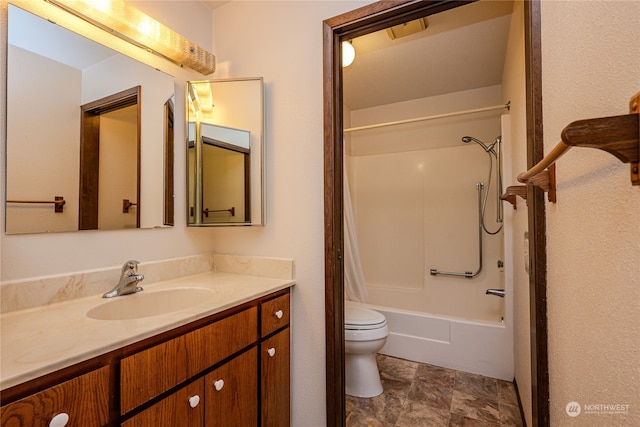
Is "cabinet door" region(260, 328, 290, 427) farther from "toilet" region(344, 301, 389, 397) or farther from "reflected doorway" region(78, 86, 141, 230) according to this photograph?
"reflected doorway" region(78, 86, 141, 230)

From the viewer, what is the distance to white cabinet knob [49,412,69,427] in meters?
0.64

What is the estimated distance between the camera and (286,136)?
4.92 feet

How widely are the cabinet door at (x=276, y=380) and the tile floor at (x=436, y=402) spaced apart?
1.64 ft

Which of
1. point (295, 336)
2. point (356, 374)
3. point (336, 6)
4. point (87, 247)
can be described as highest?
point (336, 6)

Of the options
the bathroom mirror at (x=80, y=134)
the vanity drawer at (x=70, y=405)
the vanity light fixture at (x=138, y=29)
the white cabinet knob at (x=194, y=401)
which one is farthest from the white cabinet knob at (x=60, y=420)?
the vanity light fixture at (x=138, y=29)

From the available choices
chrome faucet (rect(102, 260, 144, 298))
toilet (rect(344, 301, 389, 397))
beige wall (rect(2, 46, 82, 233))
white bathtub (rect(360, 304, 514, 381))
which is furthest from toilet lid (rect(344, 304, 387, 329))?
beige wall (rect(2, 46, 82, 233))

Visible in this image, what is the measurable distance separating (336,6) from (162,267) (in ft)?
5.02

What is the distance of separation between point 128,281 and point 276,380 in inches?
30.7

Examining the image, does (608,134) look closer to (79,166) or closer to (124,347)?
(124,347)

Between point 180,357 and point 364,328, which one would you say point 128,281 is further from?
point 364,328

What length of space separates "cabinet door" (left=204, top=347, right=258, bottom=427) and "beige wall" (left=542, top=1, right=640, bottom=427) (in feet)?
3.37

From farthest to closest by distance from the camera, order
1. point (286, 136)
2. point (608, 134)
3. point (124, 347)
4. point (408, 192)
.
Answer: point (408, 192) < point (286, 136) < point (124, 347) < point (608, 134)

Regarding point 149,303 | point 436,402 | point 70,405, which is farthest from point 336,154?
point 436,402

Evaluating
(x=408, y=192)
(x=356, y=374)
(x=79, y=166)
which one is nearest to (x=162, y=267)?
(x=79, y=166)
